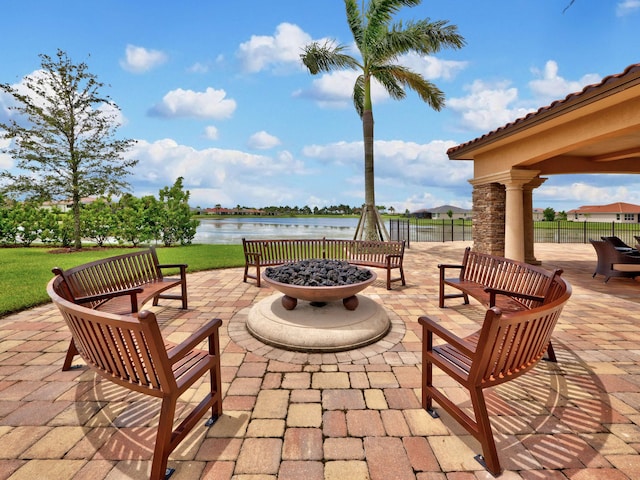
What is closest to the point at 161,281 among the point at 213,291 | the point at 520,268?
the point at 213,291

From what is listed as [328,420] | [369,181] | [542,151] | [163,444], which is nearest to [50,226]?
[369,181]

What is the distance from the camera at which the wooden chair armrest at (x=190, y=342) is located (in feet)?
6.35

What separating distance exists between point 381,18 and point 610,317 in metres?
10.6

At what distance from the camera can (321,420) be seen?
2.31 meters

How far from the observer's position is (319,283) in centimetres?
387


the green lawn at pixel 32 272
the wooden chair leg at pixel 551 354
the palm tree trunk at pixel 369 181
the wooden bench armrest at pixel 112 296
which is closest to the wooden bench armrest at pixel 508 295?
the wooden chair leg at pixel 551 354

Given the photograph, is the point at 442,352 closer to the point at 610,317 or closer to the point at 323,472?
the point at 323,472

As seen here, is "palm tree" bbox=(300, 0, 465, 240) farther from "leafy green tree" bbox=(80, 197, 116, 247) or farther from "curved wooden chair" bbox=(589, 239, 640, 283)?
"leafy green tree" bbox=(80, 197, 116, 247)

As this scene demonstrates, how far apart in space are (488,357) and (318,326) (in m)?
2.03

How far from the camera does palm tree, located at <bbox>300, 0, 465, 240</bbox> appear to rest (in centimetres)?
1007

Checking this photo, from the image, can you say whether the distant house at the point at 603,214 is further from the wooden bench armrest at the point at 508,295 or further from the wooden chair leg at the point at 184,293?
the wooden chair leg at the point at 184,293

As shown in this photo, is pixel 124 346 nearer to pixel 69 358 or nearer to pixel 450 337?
pixel 69 358

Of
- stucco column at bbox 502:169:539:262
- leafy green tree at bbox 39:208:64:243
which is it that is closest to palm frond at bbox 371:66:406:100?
stucco column at bbox 502:169:539:262

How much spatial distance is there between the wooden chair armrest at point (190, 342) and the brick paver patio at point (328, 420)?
0.67 metres
